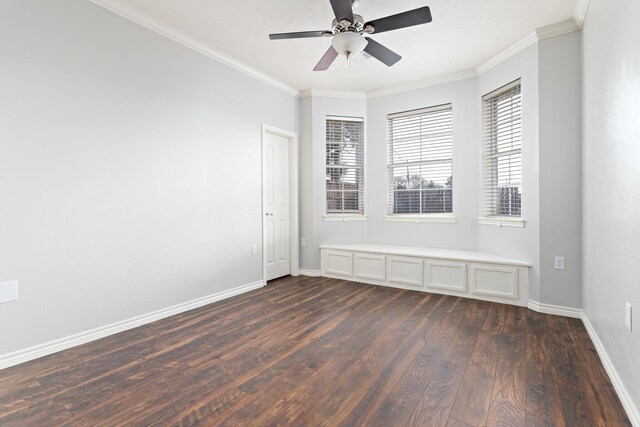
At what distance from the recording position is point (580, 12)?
9.14 ft

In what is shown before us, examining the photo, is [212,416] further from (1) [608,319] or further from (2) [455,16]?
(2) [455,16]

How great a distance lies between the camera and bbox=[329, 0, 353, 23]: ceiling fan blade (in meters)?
2.26

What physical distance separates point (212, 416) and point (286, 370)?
56cm

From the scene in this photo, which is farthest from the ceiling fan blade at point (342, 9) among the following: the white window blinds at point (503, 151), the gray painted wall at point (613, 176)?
the white window blinds at point (503, 151)

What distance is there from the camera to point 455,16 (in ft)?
9.66

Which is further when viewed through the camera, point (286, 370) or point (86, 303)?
point (86, 303)

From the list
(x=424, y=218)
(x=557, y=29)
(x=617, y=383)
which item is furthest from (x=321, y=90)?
(x=617, y=383)

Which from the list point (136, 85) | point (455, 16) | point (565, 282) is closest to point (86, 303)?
point (136, 85)

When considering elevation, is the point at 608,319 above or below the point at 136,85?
below

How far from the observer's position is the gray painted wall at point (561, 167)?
3.02m

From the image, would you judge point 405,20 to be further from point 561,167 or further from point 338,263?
point 338,263

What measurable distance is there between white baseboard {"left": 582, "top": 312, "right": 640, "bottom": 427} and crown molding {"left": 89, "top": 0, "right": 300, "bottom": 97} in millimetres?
4270

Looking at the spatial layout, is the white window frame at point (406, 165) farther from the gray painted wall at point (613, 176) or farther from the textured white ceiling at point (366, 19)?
the gray painted wall at point (613, 176)

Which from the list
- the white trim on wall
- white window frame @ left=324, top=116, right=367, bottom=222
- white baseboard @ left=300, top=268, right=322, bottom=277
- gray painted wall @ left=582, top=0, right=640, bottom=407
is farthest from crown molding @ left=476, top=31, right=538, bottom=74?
white baseboard @ left=300, top=268, right=322, bottom=277
